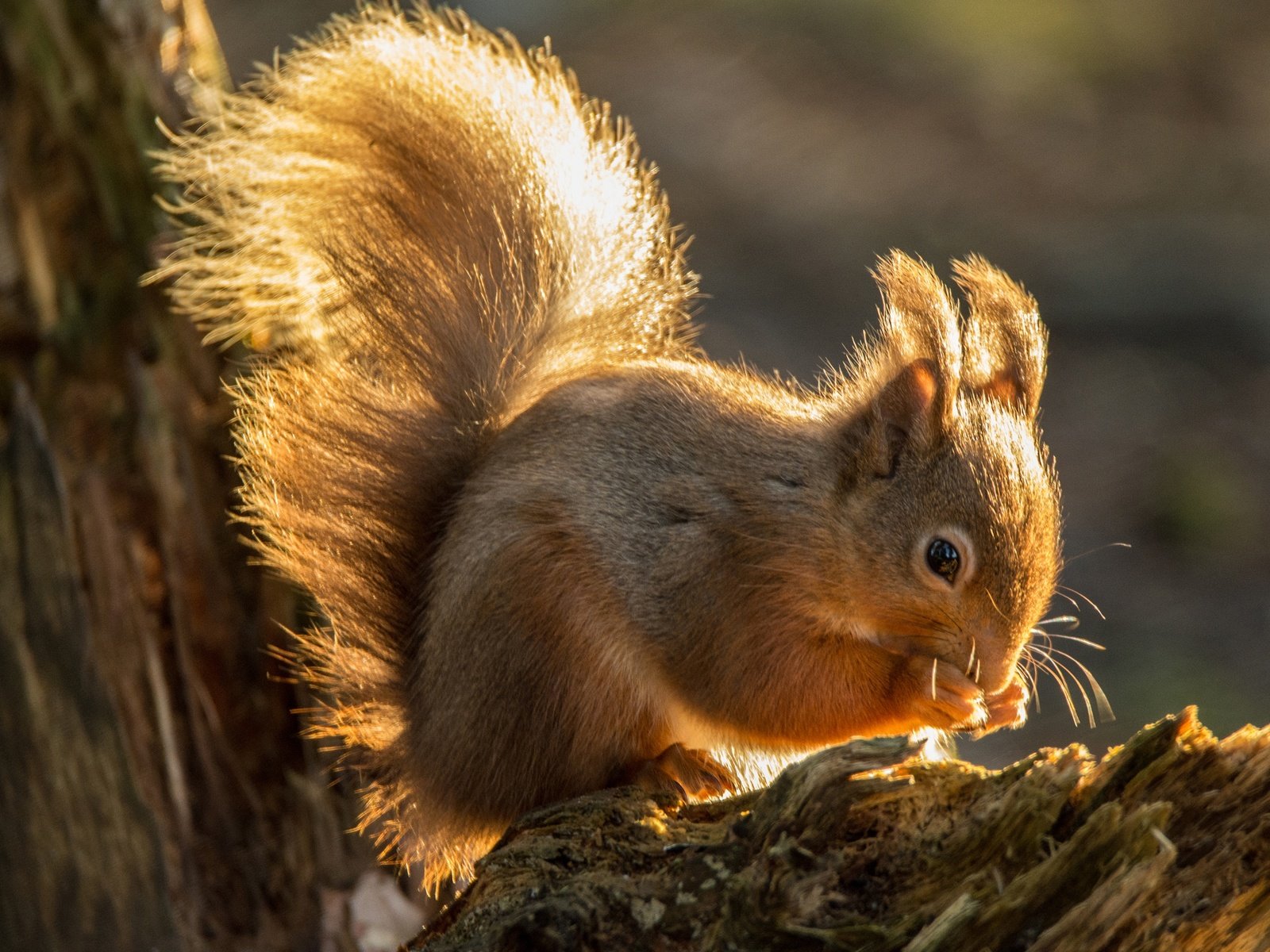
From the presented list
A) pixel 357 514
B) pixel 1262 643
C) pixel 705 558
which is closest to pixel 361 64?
pixel 357 514

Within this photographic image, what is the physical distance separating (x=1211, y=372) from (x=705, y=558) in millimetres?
4043

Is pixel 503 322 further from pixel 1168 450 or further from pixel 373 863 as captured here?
pixel 1168 450

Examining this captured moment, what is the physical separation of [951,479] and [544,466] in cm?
60

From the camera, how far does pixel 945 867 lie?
153 cm

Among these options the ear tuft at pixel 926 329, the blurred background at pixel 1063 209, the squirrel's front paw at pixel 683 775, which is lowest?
the squirrel's front paw at pixel 683 775

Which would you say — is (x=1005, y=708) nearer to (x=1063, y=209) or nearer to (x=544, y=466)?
(x=544, y=466)

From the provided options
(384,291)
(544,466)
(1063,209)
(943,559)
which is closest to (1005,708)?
(943,559)

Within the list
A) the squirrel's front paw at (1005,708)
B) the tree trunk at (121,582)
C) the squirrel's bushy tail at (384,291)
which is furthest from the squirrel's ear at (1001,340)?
the tree trunk at (121,582)

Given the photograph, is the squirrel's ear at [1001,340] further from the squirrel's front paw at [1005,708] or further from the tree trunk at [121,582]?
the tree trunk at [121,582]

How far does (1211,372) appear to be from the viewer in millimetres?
5418

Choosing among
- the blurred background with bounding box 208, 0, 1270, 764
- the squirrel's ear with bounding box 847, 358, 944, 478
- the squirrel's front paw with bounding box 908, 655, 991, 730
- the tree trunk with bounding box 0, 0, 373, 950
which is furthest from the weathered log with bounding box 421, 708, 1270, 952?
the blurred background with bounding box 208, 0, 1270, 764

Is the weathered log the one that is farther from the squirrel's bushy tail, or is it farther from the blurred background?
the blurred background

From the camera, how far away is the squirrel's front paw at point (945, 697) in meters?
1.89

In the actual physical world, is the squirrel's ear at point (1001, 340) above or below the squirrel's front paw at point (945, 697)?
above
